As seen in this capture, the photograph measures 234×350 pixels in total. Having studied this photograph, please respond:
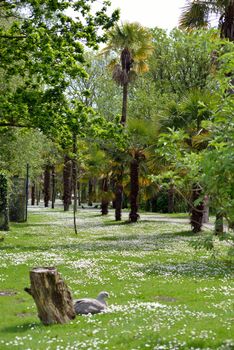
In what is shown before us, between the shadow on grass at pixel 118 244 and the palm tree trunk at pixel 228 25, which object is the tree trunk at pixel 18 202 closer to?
the shadow on grass at pixel 118 244

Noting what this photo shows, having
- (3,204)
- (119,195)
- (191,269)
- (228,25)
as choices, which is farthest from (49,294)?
(119,195)

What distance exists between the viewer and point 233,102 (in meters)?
8.23

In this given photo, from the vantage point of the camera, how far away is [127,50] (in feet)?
131

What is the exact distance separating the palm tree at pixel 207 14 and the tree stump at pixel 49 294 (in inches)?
688

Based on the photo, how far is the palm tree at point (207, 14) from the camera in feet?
79.9

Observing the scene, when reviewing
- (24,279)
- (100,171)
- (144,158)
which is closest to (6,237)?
(24,279)

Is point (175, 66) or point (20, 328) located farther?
point (175, 66)

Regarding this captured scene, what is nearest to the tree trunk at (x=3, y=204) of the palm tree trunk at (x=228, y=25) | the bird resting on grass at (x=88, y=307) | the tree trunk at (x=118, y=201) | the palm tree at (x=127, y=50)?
the palm tree at (x=127, y=50)

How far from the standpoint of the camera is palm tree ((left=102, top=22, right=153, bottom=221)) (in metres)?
38.7

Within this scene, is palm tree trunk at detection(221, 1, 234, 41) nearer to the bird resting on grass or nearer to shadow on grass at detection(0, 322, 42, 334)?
the bird resting on grass

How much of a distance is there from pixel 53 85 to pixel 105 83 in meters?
46.9

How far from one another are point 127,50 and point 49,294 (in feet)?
105

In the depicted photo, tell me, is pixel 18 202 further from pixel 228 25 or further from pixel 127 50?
pixel 228 25

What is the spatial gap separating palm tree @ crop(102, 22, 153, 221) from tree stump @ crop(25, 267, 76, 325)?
29683mm
